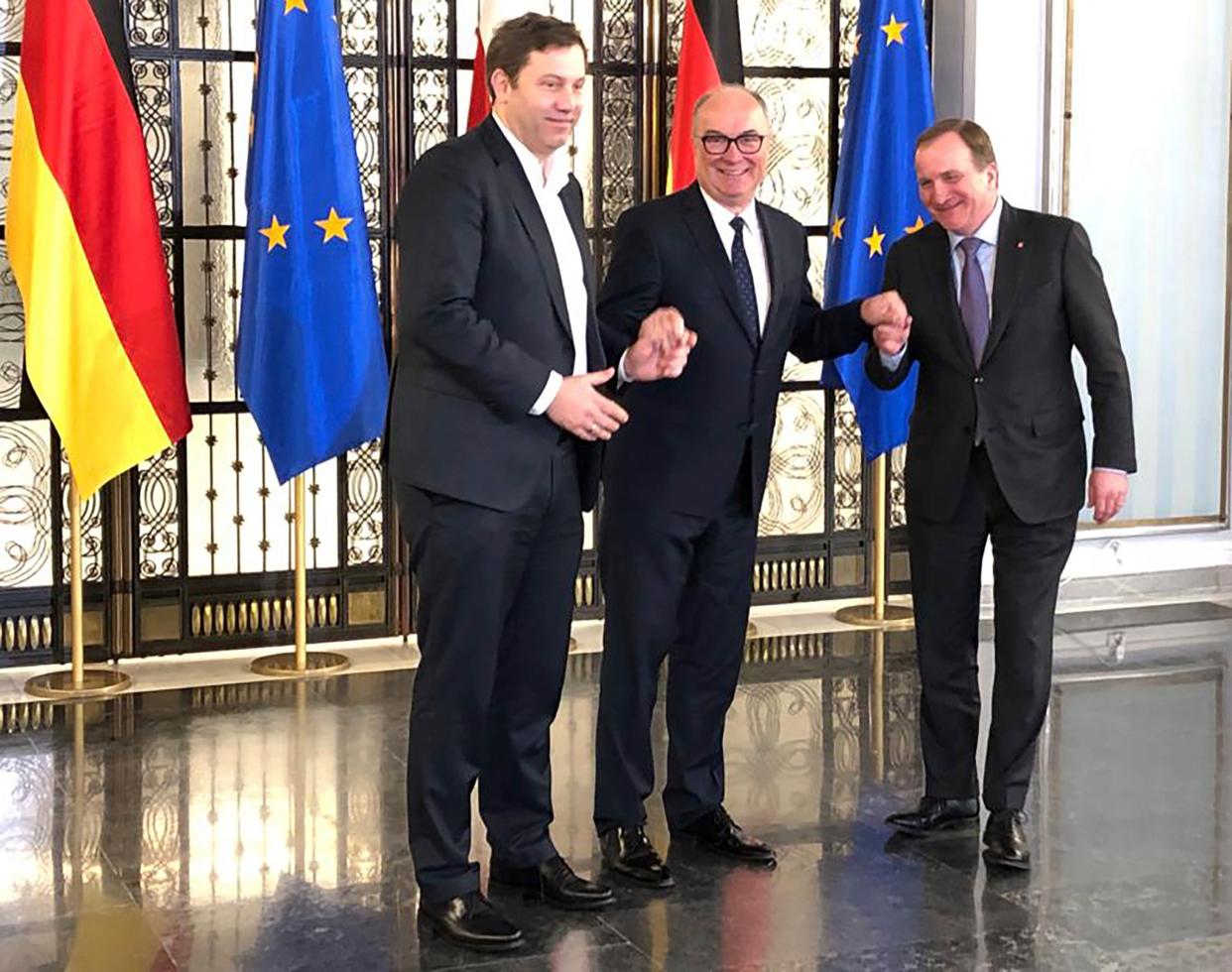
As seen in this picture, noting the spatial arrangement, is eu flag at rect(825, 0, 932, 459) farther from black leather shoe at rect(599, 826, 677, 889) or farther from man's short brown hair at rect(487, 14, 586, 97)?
man's short brown hair at rect(487, 14, 586, 97)

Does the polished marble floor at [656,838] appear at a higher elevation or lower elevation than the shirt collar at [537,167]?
lower

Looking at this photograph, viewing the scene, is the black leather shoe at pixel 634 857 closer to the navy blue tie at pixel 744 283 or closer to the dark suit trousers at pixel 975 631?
the dark suit trousers at pixel 975 631

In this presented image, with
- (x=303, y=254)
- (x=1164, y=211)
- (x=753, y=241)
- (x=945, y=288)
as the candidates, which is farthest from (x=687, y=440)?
(x=1164, y=211)

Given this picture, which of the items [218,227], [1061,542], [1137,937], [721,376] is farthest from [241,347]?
[1137,937]

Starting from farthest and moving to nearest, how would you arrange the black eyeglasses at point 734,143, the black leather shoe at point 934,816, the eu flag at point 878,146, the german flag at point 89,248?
the eu flag at point 878,146, the german flag at point 89,248, the black leather shoe at point 934,816, the black eyeglasses at point 734,143

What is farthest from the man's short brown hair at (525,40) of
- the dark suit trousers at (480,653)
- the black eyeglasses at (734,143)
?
the dark suit trousers at (480,653)

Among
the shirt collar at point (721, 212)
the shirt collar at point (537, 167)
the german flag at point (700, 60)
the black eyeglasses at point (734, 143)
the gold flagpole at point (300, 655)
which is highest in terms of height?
the german flag at point (700, 60)

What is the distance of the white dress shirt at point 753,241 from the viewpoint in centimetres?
418

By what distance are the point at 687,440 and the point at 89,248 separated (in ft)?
8.58

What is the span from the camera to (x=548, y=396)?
11.9ft

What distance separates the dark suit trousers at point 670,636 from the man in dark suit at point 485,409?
333 mm

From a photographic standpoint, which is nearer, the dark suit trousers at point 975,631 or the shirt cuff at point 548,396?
the shirt cuff at point 548,396

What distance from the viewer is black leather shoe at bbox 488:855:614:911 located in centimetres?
393

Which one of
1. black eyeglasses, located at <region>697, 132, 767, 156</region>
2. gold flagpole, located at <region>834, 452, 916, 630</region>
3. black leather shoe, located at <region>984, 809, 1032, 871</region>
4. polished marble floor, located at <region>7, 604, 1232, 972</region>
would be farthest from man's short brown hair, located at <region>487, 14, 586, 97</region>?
gold flagpole, located at <region>834, 452, 916, 630</region>
